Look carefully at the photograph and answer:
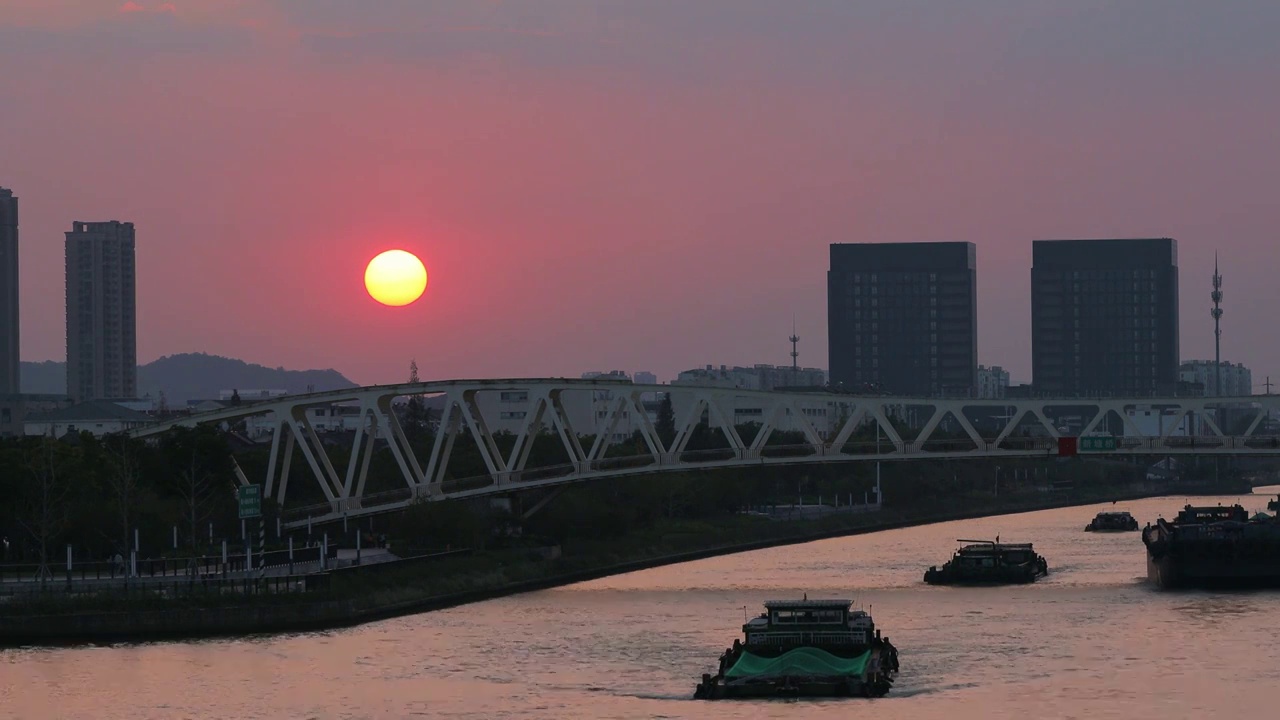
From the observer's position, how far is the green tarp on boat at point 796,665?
2790 inches

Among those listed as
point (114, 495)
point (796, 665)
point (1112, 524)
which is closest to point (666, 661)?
point (796, 665)

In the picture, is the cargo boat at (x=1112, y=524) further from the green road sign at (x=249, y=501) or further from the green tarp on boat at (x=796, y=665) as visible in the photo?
the green tarp on boat at (x=796, y=665)

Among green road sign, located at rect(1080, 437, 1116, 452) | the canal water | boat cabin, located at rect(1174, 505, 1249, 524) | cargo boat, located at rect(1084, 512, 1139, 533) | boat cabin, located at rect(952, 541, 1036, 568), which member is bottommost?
cargo boat, located at rect(1084, 512, 1139, 533)

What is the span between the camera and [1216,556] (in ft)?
371

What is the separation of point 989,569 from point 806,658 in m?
44.3

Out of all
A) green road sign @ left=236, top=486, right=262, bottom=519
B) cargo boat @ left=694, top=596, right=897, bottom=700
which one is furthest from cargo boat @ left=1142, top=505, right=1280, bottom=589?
green road sign @ left=236, top=486, right=262, bottom=519

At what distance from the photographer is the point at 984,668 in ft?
242

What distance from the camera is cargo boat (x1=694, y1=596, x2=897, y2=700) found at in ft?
227

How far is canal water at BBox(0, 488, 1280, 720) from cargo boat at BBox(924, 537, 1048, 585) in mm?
4953

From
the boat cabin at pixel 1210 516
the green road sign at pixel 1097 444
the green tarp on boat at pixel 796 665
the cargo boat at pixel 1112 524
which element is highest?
the green road sign at pixel 1097 444

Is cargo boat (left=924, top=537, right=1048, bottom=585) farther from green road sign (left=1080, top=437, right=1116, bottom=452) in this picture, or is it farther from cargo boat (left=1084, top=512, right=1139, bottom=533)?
cargo boat (left=1084, top=512, right=1139, bottom=533)

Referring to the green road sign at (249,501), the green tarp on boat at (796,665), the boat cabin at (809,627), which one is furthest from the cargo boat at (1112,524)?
the green tarp on boat at (796,665)

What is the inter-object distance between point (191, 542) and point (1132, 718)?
5691 cm

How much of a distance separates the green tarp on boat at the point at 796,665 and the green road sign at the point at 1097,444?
46.6 metres
